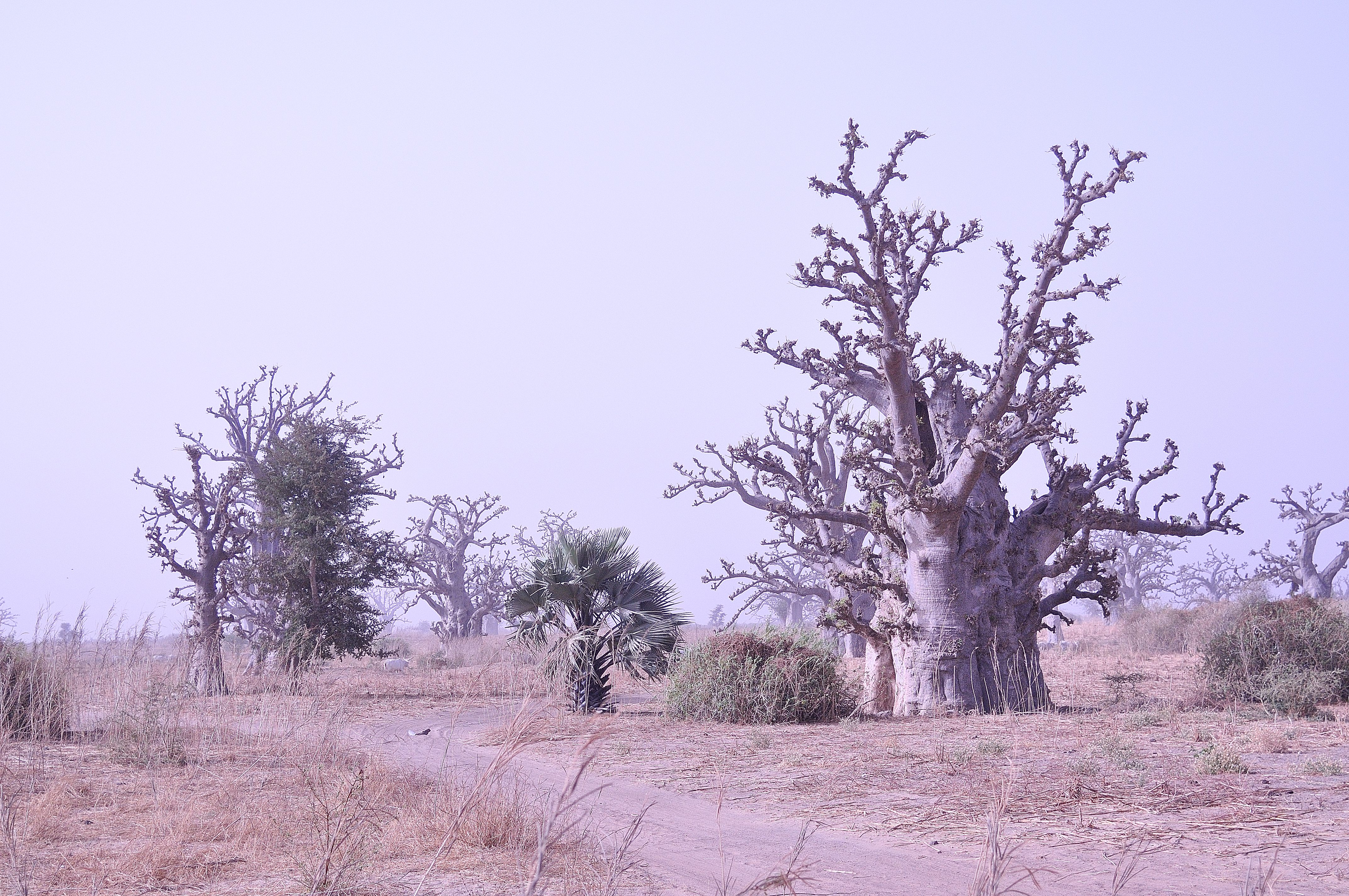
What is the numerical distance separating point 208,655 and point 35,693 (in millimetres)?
1828

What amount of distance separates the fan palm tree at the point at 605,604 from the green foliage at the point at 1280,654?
792 centimetres

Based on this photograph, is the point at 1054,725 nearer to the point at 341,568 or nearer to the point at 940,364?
the point at 940,364

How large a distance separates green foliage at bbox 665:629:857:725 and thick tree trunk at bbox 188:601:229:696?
6144 mm

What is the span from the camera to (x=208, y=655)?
12.2 metres

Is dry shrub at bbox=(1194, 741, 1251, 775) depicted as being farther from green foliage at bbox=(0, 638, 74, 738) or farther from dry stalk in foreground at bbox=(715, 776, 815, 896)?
green foliage at bbox=(0, 638, 74, 738)

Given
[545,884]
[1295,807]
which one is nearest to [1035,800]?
[1295,807]

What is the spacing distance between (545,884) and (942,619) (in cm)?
Result: 1003

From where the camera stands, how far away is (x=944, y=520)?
13805mm

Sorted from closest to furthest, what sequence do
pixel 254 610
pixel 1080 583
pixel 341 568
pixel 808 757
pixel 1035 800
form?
pixel 1035 800
pixel 808 757
pixel 1080 583
pixel 341 568
pixel 254 610

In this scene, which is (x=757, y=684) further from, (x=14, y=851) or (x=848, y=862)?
(x=14, y=851)

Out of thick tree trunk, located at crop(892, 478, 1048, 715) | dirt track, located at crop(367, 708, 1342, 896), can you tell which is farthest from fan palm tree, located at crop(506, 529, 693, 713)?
dirt track, located at crop(367, 708, 1342, 896)

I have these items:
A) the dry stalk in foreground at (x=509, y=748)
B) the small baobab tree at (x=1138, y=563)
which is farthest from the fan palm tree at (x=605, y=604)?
the small baobab tree at (x=1138, y=563)

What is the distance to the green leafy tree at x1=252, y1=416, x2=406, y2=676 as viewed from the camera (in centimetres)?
2250

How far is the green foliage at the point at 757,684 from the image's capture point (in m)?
13.4
